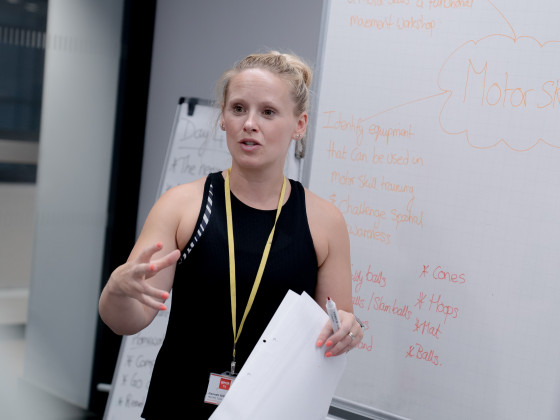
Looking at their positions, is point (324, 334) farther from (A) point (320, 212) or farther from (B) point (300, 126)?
(B) point (300, 126)

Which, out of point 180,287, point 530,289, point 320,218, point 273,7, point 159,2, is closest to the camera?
point 180,287

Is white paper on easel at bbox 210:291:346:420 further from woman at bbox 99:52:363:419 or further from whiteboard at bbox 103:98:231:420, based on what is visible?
whiteboard at bbox 103:98:231:420

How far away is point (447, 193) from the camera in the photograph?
1841 millimetres

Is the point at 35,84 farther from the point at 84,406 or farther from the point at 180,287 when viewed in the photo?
the point at 180,287

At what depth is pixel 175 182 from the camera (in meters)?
2.68

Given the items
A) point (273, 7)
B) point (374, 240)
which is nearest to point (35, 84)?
point (273, 7)

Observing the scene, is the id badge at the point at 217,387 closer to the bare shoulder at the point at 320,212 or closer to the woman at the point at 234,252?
the woman at the point at 234,252

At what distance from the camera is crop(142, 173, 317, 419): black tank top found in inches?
56.1

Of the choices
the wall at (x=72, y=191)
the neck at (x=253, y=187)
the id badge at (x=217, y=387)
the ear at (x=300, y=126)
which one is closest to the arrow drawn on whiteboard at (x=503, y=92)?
the ear at (x=300, y=126)

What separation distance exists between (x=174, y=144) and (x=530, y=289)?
1.46 meters

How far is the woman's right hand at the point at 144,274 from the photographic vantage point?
3.92 ft

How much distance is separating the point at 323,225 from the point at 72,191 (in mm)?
1985

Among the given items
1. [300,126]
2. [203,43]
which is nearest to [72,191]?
[203,43]

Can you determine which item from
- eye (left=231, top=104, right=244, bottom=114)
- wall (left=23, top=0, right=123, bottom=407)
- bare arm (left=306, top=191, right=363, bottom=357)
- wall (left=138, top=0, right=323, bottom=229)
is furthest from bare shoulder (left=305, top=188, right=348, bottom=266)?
wall (left=23, top=0, right=123, bottom=407)
